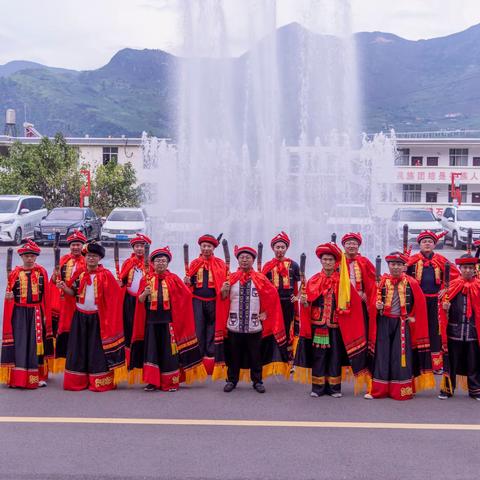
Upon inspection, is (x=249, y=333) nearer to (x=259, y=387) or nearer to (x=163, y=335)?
(x=259, y=387)

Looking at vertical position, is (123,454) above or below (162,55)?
below

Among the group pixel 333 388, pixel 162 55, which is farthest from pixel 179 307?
pixel 162 55

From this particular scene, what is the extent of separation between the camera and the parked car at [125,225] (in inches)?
835

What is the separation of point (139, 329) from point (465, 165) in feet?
115

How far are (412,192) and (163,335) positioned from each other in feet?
114

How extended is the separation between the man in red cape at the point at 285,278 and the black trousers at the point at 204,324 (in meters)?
0.73

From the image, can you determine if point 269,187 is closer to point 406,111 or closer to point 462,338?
point 462,338

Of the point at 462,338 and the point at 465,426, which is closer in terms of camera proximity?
the point at 465,426

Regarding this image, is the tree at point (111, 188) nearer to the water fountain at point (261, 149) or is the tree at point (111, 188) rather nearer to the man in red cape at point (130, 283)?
the water fountain at point (261, 149)

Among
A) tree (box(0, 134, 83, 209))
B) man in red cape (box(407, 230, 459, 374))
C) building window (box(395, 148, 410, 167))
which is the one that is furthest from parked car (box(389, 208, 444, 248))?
building window (box(395, 148, 410, 167))

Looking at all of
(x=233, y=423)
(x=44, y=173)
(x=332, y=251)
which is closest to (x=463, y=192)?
(x=44, y=173)

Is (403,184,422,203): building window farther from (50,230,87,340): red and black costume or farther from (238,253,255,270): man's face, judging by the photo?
(50,230,87,340): red and black costume

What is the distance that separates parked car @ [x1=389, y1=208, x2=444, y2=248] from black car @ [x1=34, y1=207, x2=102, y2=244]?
9.15m

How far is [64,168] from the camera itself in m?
29.2
